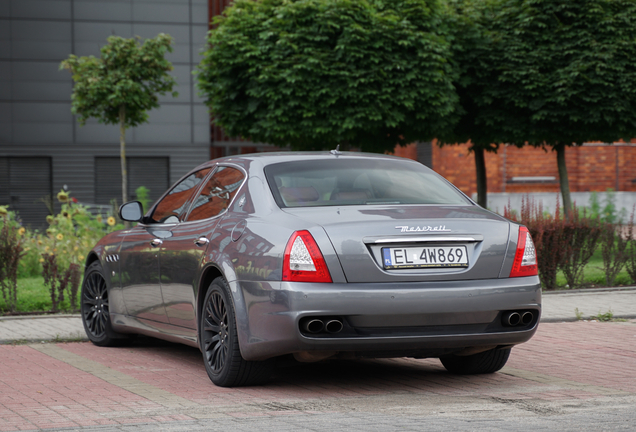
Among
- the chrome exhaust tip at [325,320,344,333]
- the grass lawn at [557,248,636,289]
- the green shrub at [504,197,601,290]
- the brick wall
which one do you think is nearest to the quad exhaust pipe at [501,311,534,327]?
the chrome exhaust tip at [325,320,344,333]

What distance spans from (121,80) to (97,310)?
10238 millimetres

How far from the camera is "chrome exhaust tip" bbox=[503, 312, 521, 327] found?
5.34 meters

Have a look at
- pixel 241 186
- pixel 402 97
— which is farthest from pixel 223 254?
pixel 402 97

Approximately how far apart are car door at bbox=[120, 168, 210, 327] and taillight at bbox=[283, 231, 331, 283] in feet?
5.80

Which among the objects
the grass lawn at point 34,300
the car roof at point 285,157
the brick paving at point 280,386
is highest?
the car roof at point 285,157

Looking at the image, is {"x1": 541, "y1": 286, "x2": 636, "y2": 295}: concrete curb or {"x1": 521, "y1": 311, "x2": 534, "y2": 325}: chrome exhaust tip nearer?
{"x1": 521, "y1": 311, "x2": 534, "y2": 325}: chrome exhaust tip

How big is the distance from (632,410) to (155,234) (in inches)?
145

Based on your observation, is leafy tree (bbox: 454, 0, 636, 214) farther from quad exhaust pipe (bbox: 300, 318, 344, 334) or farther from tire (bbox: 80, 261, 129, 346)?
quad exhaust pipe (bbox: 300, 318, 344, 334)

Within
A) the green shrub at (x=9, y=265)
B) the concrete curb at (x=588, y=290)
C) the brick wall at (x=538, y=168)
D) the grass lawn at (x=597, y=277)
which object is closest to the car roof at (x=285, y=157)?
the green shrub at (x=9, y=265)

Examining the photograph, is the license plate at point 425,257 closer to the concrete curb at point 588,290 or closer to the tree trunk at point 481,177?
the concrete curb at point 588,290

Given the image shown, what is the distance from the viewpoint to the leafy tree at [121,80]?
17.5 metres

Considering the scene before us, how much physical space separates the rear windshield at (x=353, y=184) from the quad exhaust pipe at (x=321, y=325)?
33.4 inches

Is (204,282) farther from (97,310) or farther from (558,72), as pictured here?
(558,72)

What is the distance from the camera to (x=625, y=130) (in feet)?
61.0
